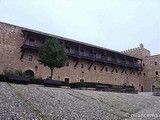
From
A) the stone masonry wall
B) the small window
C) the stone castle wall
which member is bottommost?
the stone masonry wall

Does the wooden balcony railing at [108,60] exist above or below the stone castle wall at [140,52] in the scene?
below

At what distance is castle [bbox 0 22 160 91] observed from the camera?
23.5 meters

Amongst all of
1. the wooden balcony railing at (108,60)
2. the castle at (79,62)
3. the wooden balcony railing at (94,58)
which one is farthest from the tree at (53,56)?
the wooden balcony railing at (108,60)

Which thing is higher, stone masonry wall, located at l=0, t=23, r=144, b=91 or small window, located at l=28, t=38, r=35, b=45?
small window, located at l=28, t=38, r=35, b=45

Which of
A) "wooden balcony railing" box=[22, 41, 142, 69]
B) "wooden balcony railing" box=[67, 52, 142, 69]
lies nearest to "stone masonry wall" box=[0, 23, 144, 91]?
"wooden balcony railing" box=[22, 41, 142, 69]

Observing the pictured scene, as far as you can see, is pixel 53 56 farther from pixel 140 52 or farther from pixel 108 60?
pixel 140 52

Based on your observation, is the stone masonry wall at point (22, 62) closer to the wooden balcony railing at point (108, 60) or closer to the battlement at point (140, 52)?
the wooden balcony railing at point (108, 60)

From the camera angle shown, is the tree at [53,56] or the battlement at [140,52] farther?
the battlement at [140,52]

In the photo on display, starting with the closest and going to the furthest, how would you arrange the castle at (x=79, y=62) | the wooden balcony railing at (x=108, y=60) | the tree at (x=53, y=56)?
1. the tree at (x=53, y=56)
2. the castle at (x=79, y=62)
3. the wooden balcony railing at (x=108, y=60)

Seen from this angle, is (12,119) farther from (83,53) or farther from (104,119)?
(83,53)

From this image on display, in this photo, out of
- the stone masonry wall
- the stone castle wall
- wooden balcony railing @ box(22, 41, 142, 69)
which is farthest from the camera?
the stone castle wall

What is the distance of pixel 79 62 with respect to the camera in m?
29.5

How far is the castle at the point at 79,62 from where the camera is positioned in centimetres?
2352

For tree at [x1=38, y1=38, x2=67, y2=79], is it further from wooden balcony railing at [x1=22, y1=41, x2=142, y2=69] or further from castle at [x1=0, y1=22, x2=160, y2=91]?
castle at [x1=0, y1=22, x2=160, y2=91]
